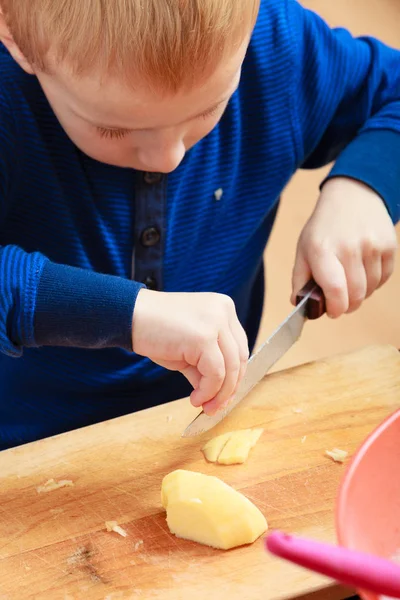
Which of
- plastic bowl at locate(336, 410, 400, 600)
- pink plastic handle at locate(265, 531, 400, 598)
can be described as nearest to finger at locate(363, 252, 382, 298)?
plastic bowl at locate(336, 410, 400, 600)

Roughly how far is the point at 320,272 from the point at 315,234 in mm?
48

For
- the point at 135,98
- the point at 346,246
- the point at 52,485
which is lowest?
the point at 52,485

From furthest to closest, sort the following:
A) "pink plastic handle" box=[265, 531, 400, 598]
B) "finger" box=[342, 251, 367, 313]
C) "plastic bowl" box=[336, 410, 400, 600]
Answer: "finger" box=[342, 251, 367, 313]
"plastic bowl" box=[336, 410, 400, 600]
"pink plastic handle" box=[265, 531, 400, 598]

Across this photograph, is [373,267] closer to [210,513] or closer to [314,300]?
[314,300]

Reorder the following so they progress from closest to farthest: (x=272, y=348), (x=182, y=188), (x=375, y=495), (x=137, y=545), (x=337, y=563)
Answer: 1. (x=337, y=563)
2. (x=375, y=495)
3. (x=137, y=545)
4. (x=272, y=348)
5. (x=182, y=188)

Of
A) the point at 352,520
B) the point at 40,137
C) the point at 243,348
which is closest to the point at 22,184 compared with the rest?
the point at 40,137

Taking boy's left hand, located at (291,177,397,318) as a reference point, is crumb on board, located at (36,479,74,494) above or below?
below

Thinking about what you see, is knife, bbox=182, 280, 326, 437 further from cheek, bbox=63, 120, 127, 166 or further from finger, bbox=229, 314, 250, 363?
cheek, bbox=63, 120, 127, 166

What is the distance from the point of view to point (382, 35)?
202 centimetres

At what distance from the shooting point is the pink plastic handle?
340 mm

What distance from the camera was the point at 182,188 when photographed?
2.93ft

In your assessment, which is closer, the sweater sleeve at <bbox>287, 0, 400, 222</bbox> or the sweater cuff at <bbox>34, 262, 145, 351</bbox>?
the sweater cuff at <bbox>34, 262, 145, 351</bbox>

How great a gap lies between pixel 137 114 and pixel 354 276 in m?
0.30

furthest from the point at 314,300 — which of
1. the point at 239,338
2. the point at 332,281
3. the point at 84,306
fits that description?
the point at 84,306
